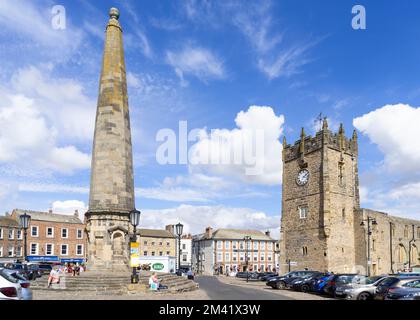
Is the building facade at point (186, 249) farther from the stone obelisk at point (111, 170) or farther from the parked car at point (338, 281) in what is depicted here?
the parked car at point (338, 281)

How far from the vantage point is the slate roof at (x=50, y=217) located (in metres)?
55.8

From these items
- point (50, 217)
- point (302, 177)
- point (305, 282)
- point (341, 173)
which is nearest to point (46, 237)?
point (50, 217)

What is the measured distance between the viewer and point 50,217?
192 feet

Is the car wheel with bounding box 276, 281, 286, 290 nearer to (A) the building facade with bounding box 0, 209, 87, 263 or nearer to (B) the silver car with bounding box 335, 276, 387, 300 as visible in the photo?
(B) the silver car with bounding box 335, 276, 387, 300

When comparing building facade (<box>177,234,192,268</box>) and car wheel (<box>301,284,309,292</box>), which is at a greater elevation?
car wheel (<box>301,284,309,292</box>)

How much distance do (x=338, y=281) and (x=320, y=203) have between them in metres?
21.0

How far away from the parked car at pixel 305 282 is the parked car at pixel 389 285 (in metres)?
7.39

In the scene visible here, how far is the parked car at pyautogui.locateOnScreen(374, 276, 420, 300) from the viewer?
53.7ft

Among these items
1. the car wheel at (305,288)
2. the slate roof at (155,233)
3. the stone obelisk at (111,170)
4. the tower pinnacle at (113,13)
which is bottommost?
the car wheel at (305,288)

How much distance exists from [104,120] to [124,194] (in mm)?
4701

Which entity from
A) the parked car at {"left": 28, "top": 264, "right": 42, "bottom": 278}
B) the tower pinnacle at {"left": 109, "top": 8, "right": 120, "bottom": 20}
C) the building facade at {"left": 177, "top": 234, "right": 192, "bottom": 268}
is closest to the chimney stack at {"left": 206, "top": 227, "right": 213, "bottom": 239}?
the building facade at {"left": 177, "top": 234, "right": 192, "bottom": 268}

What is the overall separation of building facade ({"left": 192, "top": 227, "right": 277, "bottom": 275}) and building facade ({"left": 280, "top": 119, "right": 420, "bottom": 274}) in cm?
3322

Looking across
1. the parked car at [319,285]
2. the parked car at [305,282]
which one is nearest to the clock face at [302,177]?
the parked car at [305,282]
